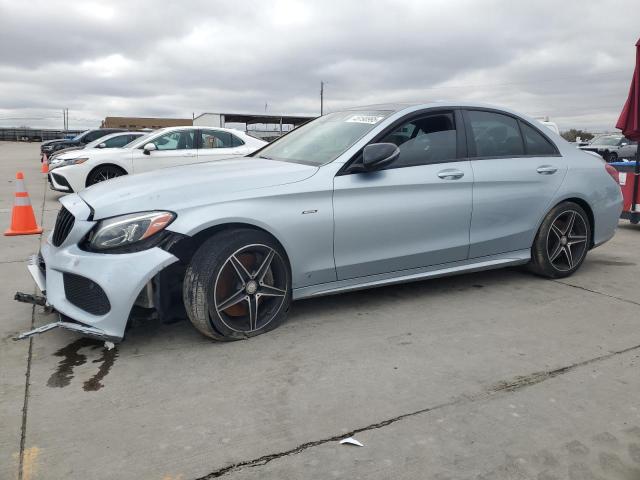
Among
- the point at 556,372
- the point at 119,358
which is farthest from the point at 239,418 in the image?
the point at 556,372

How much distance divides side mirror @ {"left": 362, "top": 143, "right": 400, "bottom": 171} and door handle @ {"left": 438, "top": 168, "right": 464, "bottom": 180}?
22.2 inches

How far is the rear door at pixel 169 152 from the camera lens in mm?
10164

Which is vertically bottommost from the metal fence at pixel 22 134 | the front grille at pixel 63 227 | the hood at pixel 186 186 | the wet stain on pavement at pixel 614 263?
the wet stain on pavement at pixel 614 263

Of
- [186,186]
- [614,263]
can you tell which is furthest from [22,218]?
[614,263]

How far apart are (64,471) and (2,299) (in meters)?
2.64

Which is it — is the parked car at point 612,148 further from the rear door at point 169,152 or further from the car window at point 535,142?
the car window at point 535,142

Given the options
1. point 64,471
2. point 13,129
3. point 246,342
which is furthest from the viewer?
point 13,129

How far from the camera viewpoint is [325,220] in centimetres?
349

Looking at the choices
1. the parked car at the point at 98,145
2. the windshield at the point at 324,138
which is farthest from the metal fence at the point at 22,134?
the windshield at the point at 324,138

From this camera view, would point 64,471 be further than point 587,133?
No

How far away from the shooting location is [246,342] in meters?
3.34

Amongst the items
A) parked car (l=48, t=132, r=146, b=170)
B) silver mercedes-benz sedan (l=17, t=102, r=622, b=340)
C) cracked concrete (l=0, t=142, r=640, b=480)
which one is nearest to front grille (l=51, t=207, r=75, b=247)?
silver mercedes-benz sedan (l=17, t=102, r=622, b=340)

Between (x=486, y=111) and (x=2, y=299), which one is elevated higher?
(x=486, y=111)

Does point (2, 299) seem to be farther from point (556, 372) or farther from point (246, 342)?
point (556, 372)
